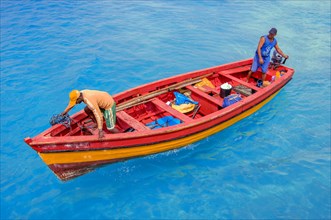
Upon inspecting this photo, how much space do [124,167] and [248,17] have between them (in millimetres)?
16703

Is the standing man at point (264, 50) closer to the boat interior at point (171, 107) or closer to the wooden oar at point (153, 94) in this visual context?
the boat interior at point (171, 107)

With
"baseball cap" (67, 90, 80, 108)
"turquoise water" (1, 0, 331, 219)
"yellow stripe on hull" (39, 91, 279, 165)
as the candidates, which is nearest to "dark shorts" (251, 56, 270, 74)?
"turquoise water" (1, 0, 331, 219)

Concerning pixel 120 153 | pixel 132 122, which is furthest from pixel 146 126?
pixel 120 153

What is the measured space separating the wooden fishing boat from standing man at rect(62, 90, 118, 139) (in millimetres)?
416

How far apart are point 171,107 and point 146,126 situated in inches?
45.2

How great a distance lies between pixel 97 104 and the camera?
6.27 meters

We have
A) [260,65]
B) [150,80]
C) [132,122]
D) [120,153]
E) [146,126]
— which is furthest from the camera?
[150,80]

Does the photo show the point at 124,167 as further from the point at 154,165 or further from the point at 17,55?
the point at 17,55

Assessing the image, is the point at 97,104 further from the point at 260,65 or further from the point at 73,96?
the point at 260,65

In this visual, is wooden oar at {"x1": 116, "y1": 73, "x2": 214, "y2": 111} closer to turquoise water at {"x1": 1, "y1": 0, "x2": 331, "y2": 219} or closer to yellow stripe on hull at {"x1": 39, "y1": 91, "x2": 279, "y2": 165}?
yellow stripe on hull at {"x1": 39, "y1": 91, "x2": 279, "y2": 165}

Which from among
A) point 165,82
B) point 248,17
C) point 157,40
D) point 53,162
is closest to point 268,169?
point 165,82

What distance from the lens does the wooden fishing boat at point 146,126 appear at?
6285mm

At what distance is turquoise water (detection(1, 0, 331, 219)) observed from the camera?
690cm

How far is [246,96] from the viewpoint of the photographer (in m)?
9.25
